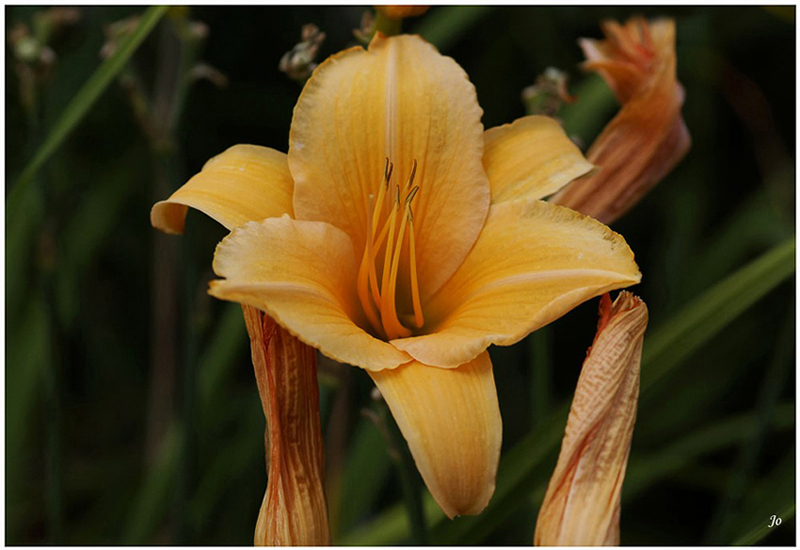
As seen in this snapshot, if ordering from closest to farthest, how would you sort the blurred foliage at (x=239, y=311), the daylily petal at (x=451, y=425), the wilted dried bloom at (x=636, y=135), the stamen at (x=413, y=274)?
1. the daylily petal at (x=451, y=425)
2. the stamen at (x=413, y=274)
3. the wilted dried bloom at (x=636, y=135)
4. the blurred foliage at (x=239, y=311)

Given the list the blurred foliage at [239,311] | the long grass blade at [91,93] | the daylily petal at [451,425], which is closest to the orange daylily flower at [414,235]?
the daylily petal at [451,425]

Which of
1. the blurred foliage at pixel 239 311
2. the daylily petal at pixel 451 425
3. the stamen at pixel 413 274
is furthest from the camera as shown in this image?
the blurred foliage at pixel 239 311

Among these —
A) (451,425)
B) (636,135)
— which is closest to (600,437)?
(451,425)

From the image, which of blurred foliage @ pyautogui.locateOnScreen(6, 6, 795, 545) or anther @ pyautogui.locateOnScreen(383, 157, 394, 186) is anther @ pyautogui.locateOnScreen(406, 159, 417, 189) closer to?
anther @ pyautogui.locateOnScreen(383, 157, 394, 186)

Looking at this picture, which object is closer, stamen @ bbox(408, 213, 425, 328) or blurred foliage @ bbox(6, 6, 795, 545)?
stamen @ bbox(408, 213, 425, 328)

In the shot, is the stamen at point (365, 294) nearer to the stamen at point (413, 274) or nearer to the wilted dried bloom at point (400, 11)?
the stamen at point (413, 274)

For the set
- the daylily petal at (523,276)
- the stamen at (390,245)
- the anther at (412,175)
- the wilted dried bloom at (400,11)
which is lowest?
the daylily petal at (523,276)

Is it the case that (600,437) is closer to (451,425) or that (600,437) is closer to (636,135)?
(451,425)

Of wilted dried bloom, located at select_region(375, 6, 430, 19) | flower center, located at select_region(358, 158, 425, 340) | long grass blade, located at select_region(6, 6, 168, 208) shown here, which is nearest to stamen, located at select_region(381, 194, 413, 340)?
flower center, located at select_region(358, 158, 425, 340)

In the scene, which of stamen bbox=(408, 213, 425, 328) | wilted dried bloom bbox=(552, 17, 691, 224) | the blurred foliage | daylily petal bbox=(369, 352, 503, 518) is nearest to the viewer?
daylily petal bbox=(369, 352, 503, 518)
